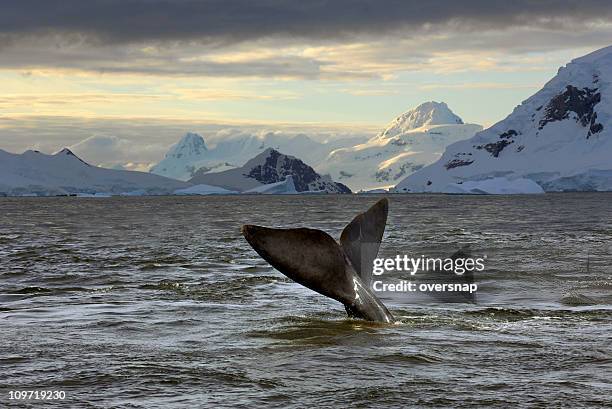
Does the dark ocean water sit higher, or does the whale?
the whale

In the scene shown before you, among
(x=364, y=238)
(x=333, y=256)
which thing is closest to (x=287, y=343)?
(x=333, y=256)

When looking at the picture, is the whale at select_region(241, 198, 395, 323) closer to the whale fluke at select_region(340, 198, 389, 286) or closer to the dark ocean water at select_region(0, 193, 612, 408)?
the whale fluke at select_region(340, 198, 389, 286)

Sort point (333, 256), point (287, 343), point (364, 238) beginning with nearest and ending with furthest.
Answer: point (333, 256), point (287, 343), point (364, 238)

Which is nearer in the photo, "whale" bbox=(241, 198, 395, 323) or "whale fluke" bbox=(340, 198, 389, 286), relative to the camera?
"whale" bbox=(241, 198, 395, 323)

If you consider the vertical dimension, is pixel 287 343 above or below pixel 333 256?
below

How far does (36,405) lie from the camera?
830cm

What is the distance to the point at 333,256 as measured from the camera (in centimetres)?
1114

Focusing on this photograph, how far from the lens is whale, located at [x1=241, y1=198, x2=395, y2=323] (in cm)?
1038

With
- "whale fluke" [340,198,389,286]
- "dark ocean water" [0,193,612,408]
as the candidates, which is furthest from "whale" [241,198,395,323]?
"dark ocean water" [0,193,612,408]

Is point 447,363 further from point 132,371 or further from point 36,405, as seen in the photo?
point 36,405

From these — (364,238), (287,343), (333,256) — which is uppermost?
(364,238)

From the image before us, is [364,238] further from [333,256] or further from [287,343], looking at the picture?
[287,343]

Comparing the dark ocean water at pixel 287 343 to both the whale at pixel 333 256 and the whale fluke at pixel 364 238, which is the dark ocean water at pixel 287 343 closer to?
the whale at pixel 333 256

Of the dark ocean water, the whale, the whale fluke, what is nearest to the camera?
the dark ocean water
